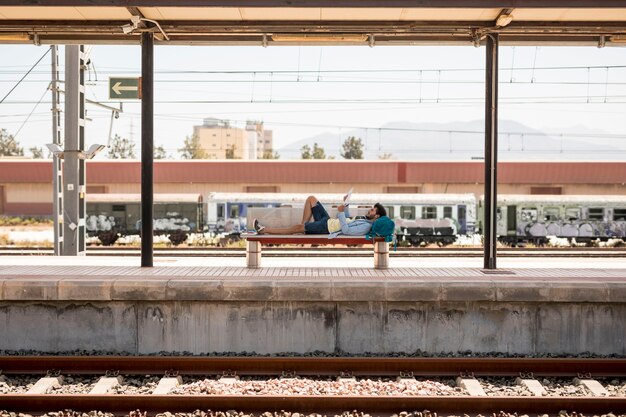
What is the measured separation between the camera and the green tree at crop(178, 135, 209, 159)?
8781 centimetres

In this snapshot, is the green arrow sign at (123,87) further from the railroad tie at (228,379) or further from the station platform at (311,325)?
the railroad tie at (228,379)

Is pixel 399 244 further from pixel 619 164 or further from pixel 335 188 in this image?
pixel 619 164

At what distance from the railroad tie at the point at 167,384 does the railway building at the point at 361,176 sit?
33.9 m

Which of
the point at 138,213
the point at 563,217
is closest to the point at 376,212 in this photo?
the point at 563,217

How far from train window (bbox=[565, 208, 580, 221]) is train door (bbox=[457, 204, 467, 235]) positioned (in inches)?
187

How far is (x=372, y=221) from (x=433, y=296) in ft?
9.67

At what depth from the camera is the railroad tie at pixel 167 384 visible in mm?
7973

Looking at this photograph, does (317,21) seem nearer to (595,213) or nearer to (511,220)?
(511,220)

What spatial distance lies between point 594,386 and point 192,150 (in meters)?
84.1

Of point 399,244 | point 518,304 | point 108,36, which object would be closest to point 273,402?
point 518,304

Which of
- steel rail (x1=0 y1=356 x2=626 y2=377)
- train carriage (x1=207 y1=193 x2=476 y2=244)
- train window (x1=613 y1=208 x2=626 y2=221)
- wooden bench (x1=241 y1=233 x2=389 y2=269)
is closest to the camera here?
steel rail (x1=0 y1=356 x2=626 y2=377)

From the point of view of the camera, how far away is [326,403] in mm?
7379

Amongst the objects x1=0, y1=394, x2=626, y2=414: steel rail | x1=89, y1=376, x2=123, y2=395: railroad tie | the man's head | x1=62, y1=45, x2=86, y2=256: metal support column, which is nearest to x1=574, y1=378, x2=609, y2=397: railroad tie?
x1=0, y1=394, x2=626, y2=414: steel rail

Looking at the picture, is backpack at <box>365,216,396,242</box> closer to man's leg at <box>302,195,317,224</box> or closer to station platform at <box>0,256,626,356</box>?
man's leg at <box>302,195,317,224</box>
